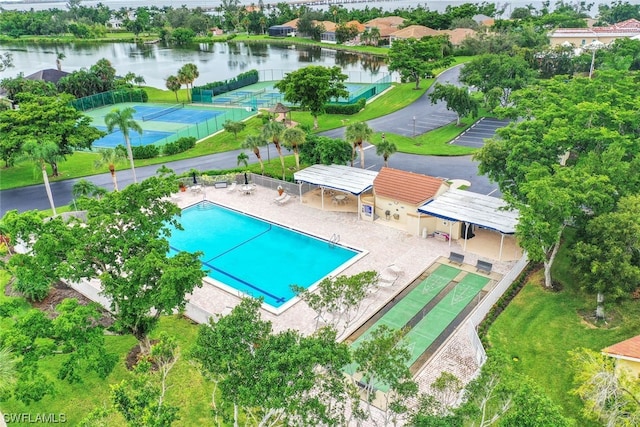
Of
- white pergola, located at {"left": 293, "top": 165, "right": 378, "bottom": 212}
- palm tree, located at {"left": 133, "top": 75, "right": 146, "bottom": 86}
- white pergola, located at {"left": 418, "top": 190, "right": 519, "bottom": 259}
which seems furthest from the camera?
palm tree, located at {"left": 133, "top": 75, "right": 146, "bottom": 86}

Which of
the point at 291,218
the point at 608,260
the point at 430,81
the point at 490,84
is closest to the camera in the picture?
the point at 608,260

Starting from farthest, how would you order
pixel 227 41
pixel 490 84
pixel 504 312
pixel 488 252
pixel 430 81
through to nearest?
pixel 227 41 < pixel 430 81 < pixel 490 84 < pixel 488 252 < pixel 504 312

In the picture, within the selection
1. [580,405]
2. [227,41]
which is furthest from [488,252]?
[227,41]

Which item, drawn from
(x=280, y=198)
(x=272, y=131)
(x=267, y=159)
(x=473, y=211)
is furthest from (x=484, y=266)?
(x=267, y=159)

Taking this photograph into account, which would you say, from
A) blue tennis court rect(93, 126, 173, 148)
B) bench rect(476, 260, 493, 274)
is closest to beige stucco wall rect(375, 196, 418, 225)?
bench rect(476, 260, 493, 274)

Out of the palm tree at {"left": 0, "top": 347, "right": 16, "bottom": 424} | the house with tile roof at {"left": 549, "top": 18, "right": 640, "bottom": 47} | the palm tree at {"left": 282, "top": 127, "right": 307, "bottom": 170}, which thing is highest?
the house with tile roof at {"left": 549, "top": 18, "right": 640, "bottom": 47}

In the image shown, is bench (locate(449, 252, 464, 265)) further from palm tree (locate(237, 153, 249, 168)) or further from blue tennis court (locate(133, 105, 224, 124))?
blue tennis court (locate(133, 105, 224, 124))

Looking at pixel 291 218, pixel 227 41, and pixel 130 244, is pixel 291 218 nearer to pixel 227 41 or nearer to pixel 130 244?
pixel 130 244
